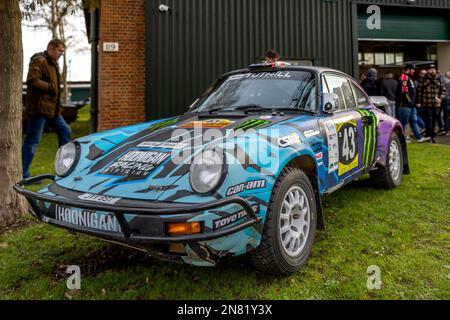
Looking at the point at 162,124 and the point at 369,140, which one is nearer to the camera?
the point at 162,124

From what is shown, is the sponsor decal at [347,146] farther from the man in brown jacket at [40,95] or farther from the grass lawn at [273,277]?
the man in brown jacket at [40,95]

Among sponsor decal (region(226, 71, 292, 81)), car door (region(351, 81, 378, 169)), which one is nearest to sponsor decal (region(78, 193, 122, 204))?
sponsor decal (region(226, 71, 292, 81))

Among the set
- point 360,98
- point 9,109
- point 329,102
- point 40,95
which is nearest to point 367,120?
point 360,98

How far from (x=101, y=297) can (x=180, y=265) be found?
639mm

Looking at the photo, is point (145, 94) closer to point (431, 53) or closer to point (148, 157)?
point (148, 157)

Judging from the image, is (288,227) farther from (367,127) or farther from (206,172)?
(367,127)

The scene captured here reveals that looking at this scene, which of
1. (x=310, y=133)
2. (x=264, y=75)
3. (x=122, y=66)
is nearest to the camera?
(x=310, y=133)

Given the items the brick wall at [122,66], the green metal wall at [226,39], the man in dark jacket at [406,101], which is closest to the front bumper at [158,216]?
the green metal wall at [226,39]

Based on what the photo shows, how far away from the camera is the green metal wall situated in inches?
356

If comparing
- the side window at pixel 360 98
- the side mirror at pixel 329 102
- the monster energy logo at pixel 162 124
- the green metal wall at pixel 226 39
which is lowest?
the monster energy logo at pixel 162 124

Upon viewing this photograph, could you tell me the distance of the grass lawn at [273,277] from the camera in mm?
2508

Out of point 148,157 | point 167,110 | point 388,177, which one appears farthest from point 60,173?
point 167,110

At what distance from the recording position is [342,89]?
162 inches

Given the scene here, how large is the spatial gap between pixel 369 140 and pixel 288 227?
1.99 metres
